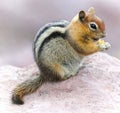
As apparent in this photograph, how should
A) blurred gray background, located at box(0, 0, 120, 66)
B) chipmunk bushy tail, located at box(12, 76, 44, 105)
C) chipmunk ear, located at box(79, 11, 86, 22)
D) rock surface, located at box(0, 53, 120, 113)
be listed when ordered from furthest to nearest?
blurred gray background, located at box(0, 0, 120, 66), chipmunk ear, located at box(79, 11, 86, 22), chipmunk bushy tail, located at box(12, 76, 44, 105), rock surface, located at box(0, 53, 120, 113)

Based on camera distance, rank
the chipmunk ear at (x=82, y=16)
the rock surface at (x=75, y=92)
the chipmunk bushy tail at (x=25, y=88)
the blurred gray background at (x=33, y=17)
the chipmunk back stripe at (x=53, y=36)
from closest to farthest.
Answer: the rock surface at (x=75, y=92)
the chipmunk bushy tail at (x=25, y=88)
the chipmunk back stripe at (x=53, y=36)
the chipmunk ear at (x=82, y=16)
the blurred gray background at (x=33, y=17)

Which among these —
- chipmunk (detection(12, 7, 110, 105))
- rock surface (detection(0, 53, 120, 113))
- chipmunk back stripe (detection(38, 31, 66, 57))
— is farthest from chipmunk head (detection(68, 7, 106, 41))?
rock surface (detection(0, 53, 120, 113))

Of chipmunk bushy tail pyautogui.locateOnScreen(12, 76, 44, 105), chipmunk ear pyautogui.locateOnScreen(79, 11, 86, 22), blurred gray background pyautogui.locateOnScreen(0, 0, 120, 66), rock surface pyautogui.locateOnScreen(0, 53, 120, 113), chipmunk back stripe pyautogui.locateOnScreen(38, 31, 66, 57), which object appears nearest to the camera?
rock surface pyautogui.locateOnScreen(0, 53, 120, 113)

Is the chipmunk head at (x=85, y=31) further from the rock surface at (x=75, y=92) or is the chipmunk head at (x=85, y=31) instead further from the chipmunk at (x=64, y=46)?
the rock surface at (x=75, y=92)

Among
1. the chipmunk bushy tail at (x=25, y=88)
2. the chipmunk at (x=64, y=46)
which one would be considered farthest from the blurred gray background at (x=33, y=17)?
the chipmunk bushy tail at (x=25, y=88)

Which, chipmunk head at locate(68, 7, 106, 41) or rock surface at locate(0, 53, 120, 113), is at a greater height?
chipmunk head at locate(68, 7, 106, 41)

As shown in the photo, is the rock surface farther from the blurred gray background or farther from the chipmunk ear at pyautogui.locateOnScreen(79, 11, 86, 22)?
the blurred gray background

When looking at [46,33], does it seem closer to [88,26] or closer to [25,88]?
[88,26]
